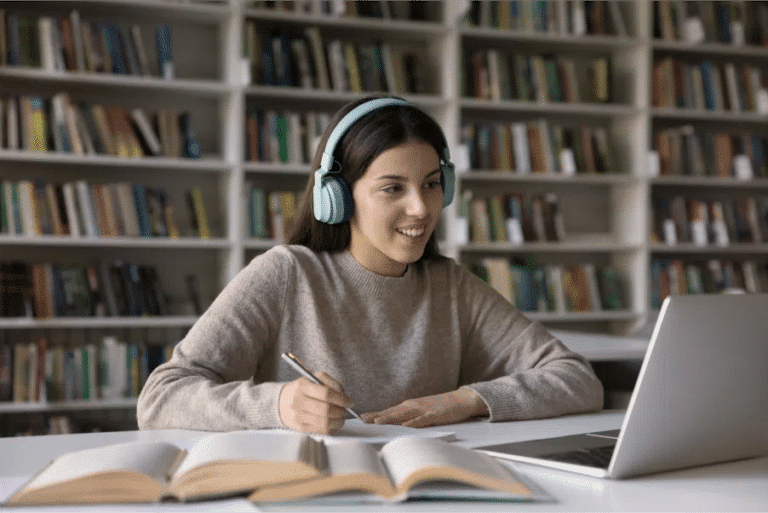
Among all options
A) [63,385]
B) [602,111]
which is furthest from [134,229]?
[602,111]

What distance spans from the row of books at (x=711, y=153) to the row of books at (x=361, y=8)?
1.29 m

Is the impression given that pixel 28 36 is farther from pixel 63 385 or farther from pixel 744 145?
pixel 744 145

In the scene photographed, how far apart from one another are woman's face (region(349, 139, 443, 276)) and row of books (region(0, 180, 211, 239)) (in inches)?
78.6

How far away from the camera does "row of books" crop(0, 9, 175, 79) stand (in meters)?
3.12

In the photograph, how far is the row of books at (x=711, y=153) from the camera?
396cm

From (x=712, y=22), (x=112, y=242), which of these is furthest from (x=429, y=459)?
(x=712, y=22)

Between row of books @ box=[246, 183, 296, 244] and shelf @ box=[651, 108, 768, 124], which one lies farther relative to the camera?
shelf @ box=[651, 108, 768, 124]

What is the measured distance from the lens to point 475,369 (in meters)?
1.66

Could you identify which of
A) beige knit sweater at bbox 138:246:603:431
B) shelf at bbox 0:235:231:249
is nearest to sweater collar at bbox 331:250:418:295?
beige knit sweater at bbox 138:246:603:431

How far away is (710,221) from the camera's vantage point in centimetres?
403

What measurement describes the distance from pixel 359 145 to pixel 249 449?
0.81 meters

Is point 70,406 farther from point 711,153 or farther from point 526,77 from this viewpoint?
point 711,153

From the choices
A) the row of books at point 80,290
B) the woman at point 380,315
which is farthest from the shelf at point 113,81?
the woman at point 380,315

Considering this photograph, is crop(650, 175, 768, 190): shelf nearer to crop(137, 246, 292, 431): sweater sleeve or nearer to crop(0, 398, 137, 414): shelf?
crop(0, 398, 137, 414): shelf
